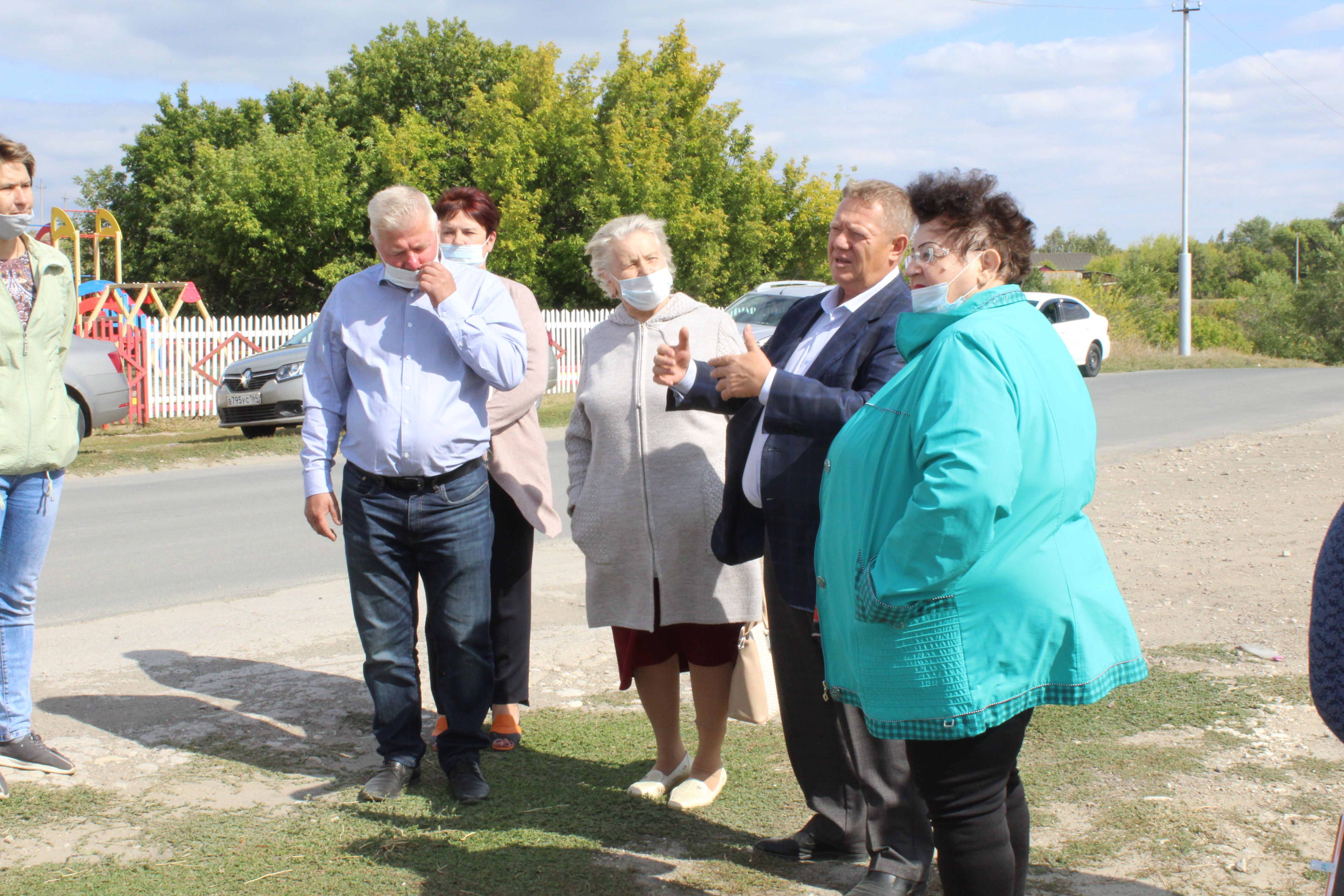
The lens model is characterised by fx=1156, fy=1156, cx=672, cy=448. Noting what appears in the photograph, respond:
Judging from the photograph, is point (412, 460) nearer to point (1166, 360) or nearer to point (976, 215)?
point (976, 215)

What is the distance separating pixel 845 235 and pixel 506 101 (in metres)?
31.0

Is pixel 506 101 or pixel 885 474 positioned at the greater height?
pixel 506 101

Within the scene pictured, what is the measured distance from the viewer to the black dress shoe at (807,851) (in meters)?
3.37

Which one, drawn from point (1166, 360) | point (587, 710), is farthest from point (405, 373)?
point (1166, 360)

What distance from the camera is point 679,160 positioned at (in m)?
31.3

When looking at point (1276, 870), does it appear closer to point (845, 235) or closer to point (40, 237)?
point (845, 235)

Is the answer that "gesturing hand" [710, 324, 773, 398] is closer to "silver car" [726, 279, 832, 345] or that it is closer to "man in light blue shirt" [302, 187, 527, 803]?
"man in light blue shirt" [302, 187, 527, 803]

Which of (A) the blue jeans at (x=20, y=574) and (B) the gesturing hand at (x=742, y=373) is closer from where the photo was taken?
(B) the gesturing hand at (x=742, y=373)

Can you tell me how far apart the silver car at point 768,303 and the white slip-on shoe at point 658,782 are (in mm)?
13721

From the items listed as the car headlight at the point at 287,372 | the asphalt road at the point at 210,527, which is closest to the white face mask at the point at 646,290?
the asphalt road at the point at 210,527

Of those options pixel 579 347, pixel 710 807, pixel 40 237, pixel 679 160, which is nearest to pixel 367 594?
pixel 710 807

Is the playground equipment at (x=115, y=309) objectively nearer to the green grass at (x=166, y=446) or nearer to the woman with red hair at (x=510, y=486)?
the green grass at (x=166, y=446)

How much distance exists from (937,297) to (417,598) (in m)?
2.23

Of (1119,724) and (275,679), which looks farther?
(275,679)
